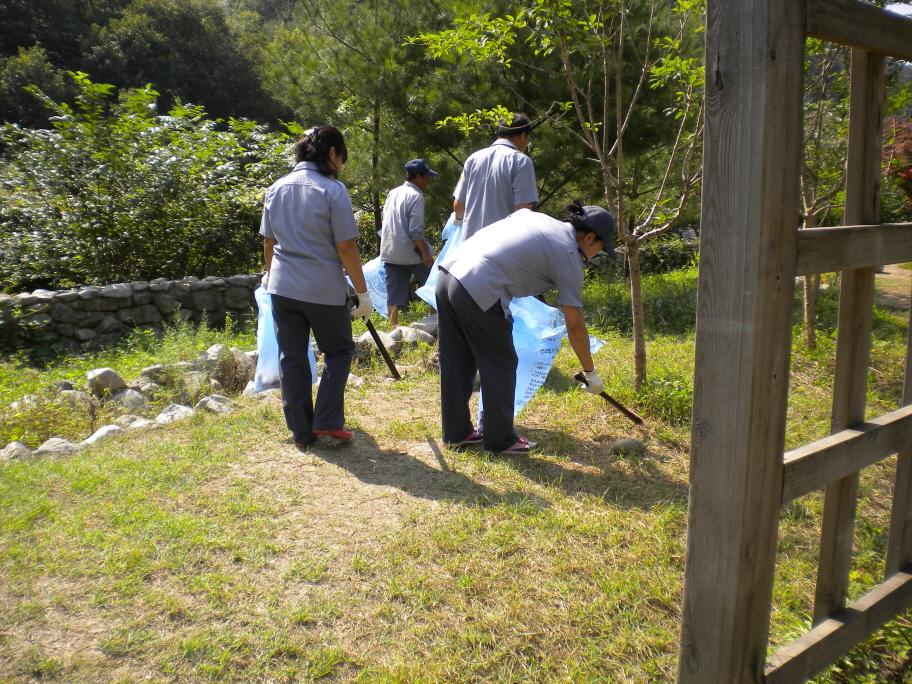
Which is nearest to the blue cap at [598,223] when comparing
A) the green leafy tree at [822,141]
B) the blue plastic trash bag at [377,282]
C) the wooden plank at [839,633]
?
the wooden plank at [839,633]

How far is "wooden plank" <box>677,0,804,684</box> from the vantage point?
1.39 meters

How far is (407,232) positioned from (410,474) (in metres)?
2.92

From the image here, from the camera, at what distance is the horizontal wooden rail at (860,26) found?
1481 mm

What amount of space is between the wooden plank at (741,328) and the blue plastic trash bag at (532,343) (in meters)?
2.07

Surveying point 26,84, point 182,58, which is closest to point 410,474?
point 26,84

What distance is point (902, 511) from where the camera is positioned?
217cm

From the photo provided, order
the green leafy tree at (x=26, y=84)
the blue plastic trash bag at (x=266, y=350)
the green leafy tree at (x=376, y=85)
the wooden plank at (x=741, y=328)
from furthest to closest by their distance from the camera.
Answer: the green leafy tree at (x=26, y=84), the green leafy tree at (x=376, y=85), the blue plastic trash bag at (x=266, y=350), the wooden plank at (x=741, y=328)

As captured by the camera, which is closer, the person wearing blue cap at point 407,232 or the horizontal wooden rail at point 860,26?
the horizontal wooden rail at point 860,26

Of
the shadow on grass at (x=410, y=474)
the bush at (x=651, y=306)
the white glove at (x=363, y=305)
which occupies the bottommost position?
the shadow on grass at (x=410, y=474)

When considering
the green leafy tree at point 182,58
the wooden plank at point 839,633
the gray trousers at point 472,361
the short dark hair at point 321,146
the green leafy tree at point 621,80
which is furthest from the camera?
the green leafy tree at point 182,58

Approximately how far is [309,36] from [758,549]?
854cm

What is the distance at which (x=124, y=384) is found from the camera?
15.8 ft

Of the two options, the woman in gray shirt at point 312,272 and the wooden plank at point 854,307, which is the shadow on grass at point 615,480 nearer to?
the woman in gray shirt at point 312,272

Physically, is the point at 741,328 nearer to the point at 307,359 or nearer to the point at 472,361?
the point at 472,361
